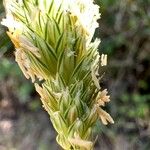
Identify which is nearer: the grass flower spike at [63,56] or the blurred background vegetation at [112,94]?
the grass flower spike at [63,56]

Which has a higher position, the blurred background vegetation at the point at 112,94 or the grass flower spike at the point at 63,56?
the grass flower spike at the point at 63,56

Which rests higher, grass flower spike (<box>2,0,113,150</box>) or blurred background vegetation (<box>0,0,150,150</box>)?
grass flower spike (<box>2,0,113,150</box>)

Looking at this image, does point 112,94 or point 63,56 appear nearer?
point 63,56

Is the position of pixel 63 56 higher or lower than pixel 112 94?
higher

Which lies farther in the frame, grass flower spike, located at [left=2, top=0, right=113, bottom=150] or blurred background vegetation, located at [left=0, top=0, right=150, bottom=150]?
blurred background vegetation, located at [left=0, top=0, right=150, bottom=150]

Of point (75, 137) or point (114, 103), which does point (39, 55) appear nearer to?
point (75, 137)
